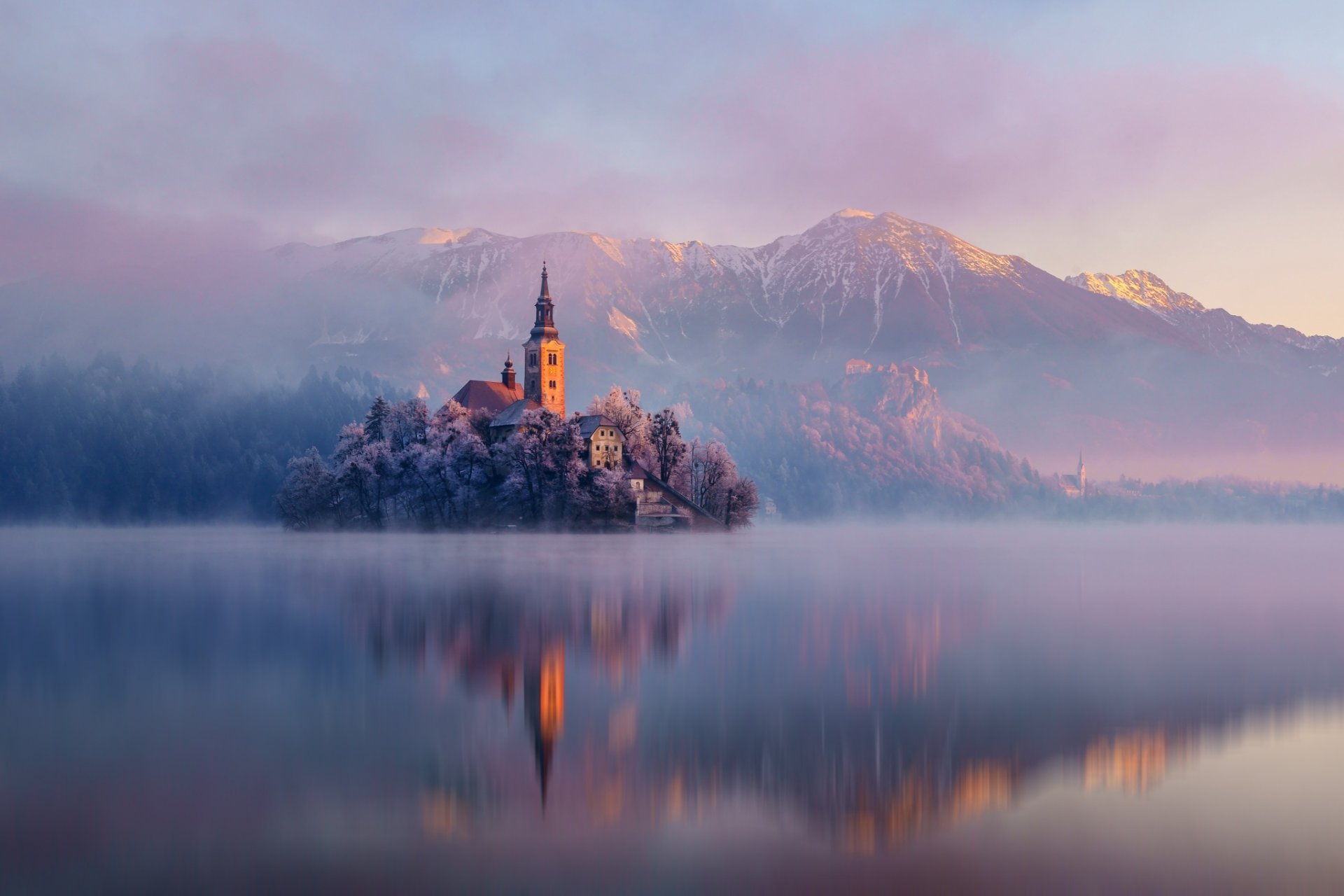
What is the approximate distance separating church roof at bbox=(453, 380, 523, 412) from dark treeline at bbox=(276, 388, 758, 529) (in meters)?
11.5

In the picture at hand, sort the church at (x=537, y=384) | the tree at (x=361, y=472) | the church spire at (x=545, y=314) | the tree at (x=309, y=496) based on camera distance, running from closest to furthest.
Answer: the tree at (x=361, y=472), the tree at (x=309, y=496), the church at (x=537, y=384), the church spire at (x=545, y=314)

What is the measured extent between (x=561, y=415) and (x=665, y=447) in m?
16.4

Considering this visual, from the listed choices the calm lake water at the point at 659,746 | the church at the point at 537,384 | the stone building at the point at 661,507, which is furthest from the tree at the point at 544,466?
the calm lake water at the point at 659,746

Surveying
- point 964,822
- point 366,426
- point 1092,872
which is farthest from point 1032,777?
point 366,426

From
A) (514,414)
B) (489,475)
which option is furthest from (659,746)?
(514,414)

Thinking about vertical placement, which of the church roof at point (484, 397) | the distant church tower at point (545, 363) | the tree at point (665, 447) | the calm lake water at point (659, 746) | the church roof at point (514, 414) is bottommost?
the calm lake water at point (659, 746)

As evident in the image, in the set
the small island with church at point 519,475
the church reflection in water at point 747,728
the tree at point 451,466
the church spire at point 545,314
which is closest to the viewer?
the church reflection in water at point 747,728

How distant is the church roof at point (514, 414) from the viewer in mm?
145125

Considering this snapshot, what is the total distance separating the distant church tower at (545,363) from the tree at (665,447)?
21.5m

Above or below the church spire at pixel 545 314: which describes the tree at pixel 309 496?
below

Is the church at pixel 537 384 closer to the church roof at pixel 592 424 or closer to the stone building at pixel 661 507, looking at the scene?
the church roof at pixel 592 424

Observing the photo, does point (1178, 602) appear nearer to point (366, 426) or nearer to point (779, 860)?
point (779, 860)

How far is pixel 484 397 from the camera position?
16300cm

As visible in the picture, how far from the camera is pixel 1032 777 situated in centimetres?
2180
